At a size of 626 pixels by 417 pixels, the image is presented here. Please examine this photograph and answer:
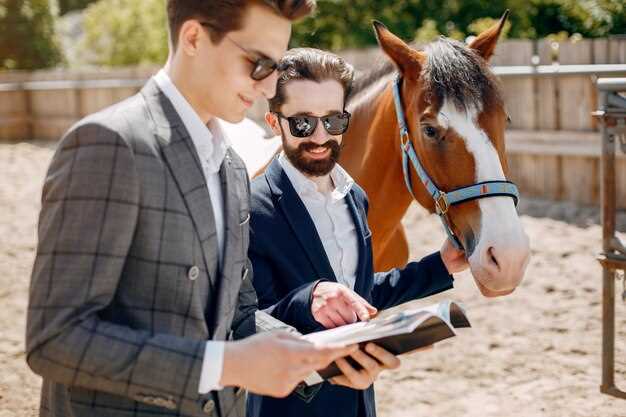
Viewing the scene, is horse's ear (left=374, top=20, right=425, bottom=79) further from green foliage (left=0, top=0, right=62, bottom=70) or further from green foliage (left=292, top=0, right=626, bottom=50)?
green foliage (left=0, top=0, right=62, bottom=70)

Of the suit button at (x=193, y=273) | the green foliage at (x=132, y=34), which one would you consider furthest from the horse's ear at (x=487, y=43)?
the green foliage at (x=132, y=34)

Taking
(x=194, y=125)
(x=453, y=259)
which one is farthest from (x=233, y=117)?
(x=453, y=259)

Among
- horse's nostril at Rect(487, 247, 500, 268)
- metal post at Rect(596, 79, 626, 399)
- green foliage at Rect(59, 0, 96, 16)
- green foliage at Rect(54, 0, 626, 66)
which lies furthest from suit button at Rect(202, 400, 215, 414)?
green foliage at Rect(59, 0, 96, 16)

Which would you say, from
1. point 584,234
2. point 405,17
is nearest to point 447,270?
point 584,234

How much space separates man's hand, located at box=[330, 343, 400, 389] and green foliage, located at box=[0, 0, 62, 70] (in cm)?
1685

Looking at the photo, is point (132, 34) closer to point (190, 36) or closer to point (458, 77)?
point (458, 77)

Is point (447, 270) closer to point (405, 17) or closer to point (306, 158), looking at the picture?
point (306, 158)

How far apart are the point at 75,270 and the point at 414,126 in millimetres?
1760

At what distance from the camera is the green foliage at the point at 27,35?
651 inches

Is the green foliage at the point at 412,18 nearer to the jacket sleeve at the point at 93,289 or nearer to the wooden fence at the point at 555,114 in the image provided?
the wooden fence at the point at 555,114

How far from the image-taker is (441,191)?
8.63 feet

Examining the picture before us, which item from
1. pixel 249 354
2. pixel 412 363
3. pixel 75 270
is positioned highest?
pixel 75 270

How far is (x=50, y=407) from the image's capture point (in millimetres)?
1510

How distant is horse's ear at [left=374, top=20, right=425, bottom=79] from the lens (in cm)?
288
